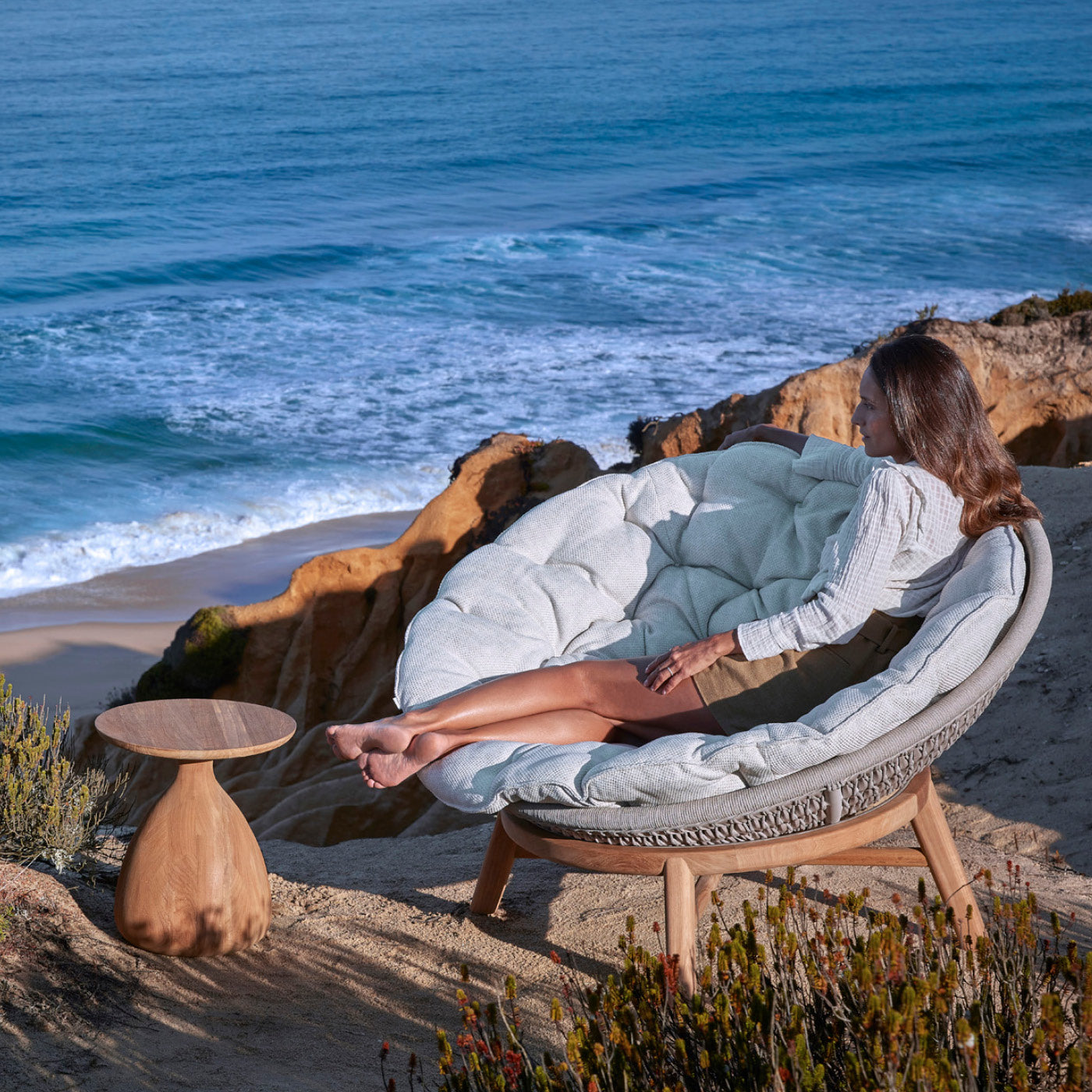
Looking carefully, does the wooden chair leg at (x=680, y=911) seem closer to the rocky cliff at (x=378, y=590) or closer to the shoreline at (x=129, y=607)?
the rocky cliff at (x=378, y=590)

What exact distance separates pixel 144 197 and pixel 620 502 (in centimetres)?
2379

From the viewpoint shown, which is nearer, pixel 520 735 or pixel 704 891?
pixel 520 735

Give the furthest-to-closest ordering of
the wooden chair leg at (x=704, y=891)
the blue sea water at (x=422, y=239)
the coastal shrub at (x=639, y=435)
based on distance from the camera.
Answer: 1. the blue sea water at (x=422, y=239)
2. the coastal shrub at (x=639, y=435)
3. the wooden chair leg at (x=704, y=891)

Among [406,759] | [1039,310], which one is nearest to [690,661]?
[406,759]

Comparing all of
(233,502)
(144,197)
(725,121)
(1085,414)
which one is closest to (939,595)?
(1085,414)

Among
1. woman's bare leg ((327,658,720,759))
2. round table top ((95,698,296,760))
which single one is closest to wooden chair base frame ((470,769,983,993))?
woman's bare leg ((327,658,720,759))

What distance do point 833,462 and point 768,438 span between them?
0.38 meters

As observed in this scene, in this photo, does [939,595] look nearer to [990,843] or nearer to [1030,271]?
[990,843]

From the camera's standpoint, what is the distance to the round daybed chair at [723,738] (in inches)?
107

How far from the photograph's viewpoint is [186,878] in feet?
10.4

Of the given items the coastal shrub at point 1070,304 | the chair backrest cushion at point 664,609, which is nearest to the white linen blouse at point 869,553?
the chair backrest cushion at point 664,609

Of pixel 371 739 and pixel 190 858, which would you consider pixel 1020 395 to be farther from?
pixel 190 858

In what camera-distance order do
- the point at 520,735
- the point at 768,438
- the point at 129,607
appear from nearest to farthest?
the point at 520,735 < the point at 768,438 < the point at 129,607

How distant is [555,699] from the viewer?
3.13m
